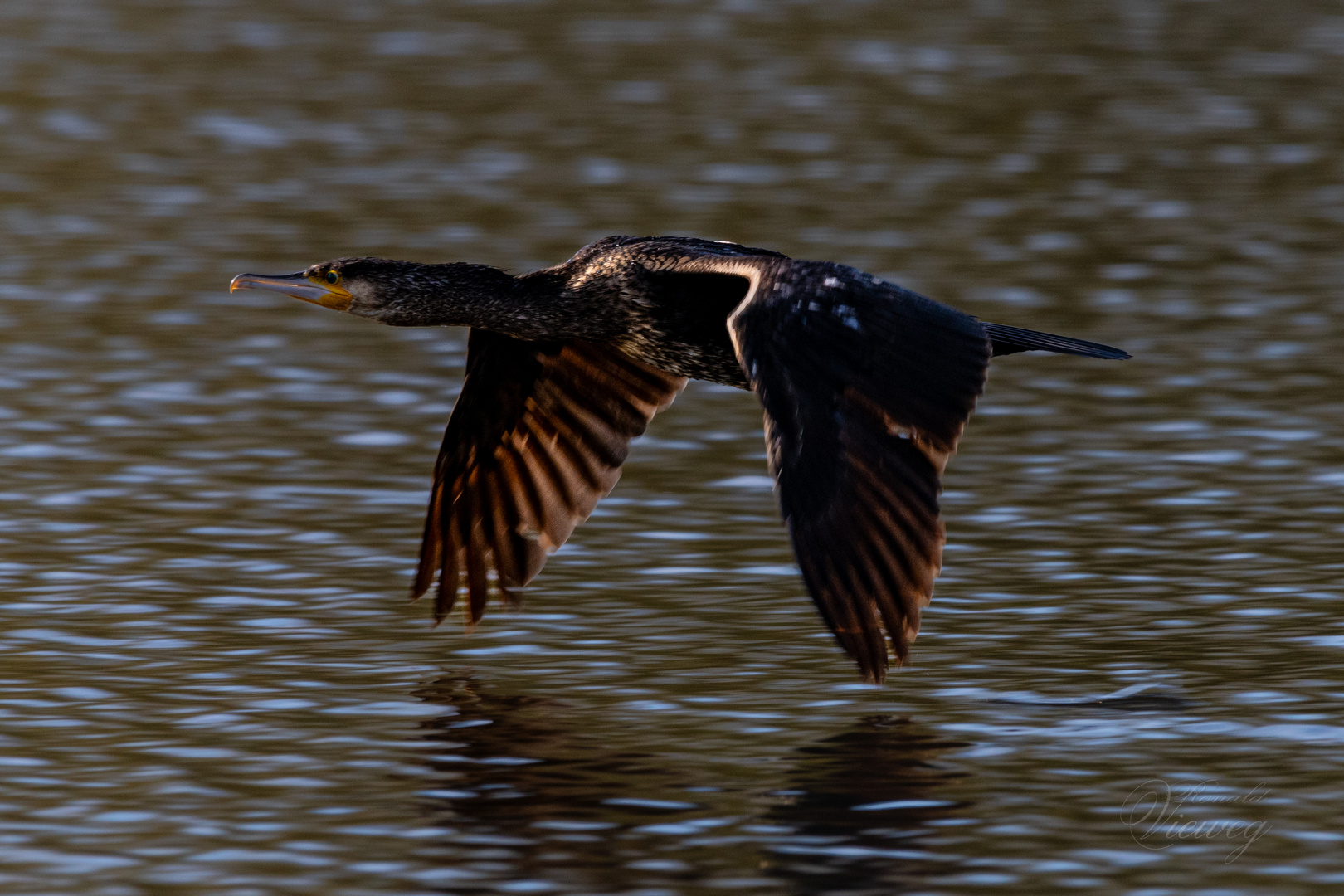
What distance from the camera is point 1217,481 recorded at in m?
11.4

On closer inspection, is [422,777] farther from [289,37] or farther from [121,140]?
[289,37]

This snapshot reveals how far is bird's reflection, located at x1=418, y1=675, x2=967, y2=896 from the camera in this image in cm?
670

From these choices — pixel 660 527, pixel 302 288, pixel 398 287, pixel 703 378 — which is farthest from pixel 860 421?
pixel 660 527

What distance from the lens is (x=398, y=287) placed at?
970 cm

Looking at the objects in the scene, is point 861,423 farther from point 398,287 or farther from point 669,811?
point 398,287

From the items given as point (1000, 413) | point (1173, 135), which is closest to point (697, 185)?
Result: point (1173, 135)

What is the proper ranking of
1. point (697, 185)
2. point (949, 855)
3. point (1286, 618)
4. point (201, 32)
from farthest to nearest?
point (201, 32), point (697, 185), point (1286, 618), point (949, 855)

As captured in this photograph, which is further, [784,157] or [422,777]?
[784,157]

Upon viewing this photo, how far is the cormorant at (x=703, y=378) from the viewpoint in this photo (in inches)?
294

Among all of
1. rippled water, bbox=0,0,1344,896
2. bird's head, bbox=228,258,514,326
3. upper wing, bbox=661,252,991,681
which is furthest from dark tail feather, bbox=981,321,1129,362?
bird's head, bbox=228,258,514,326

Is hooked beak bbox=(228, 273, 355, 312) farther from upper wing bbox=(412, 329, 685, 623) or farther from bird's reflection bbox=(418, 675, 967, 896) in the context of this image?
bird's reflection bbox=(418, 675, 967, 896)

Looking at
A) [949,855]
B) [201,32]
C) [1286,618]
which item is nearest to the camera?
[949,855]

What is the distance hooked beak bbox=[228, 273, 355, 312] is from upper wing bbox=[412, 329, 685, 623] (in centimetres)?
53

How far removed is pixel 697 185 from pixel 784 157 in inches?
65.6
